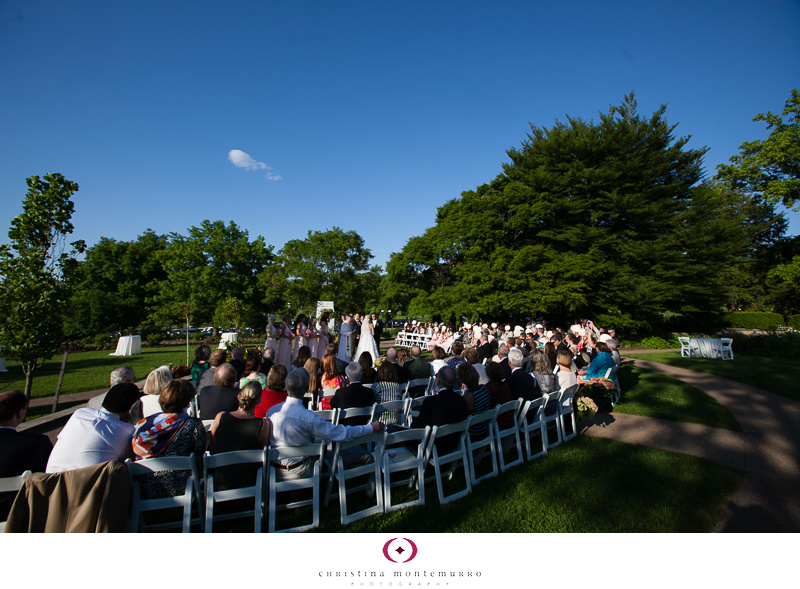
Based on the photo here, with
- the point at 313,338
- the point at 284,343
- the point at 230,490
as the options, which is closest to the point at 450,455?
the point at 230,490

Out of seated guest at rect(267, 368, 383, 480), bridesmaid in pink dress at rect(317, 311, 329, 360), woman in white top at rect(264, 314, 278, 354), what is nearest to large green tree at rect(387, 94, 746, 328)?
bridesmaid in pink dress at rect(317, 311, 329, 360)

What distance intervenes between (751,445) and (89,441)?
7.25m

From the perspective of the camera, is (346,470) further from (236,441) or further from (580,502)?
(580,502)

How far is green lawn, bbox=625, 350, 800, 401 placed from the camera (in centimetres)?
826

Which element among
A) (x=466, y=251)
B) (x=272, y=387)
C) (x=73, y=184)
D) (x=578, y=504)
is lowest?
(x=578, y=504)

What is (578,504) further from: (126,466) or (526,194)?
(526,194)

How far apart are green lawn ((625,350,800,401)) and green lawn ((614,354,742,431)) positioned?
5.66 ft

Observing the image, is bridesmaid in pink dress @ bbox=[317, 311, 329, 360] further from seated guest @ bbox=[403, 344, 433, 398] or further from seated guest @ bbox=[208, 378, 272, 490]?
seated guest @ bbox=[208, 378, 272, 490]

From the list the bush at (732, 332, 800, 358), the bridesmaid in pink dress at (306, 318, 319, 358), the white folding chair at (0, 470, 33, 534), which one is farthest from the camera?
the bush at (732, 332, 800, 358)

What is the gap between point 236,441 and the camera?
9.56ft

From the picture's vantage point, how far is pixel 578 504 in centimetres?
328
